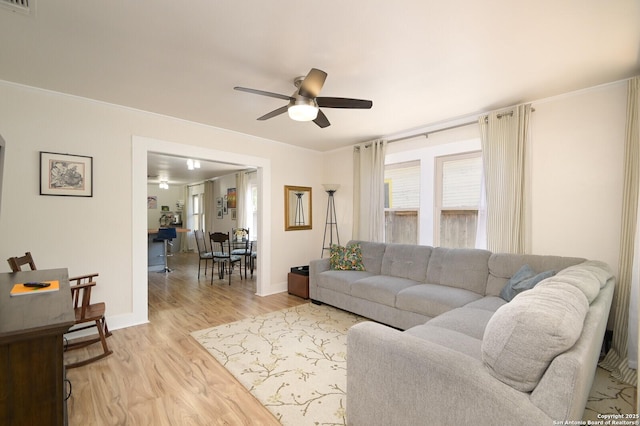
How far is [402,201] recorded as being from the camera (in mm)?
4371

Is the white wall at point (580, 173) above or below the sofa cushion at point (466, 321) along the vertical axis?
above

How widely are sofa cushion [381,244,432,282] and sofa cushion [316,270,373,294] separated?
307 mm

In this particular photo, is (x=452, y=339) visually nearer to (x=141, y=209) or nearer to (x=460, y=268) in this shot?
(x=460, y=268)

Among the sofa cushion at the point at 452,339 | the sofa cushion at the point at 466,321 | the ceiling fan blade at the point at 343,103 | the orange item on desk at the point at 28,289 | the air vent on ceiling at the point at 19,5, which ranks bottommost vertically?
the sofa cushion at the point at 466,321

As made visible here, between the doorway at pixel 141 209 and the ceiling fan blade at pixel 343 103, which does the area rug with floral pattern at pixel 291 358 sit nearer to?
the doorway at pixel 141 209

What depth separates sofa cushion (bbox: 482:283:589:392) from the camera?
3.39ft

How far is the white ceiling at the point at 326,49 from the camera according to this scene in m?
1.68

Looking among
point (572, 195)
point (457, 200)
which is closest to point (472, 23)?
→ point (572, 195)

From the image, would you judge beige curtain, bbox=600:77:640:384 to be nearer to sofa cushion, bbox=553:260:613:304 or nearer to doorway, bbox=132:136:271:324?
sofa cushion, bbox=553:260:613:304

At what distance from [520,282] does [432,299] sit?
78 centimetres

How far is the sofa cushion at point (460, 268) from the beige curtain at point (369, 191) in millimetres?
1100

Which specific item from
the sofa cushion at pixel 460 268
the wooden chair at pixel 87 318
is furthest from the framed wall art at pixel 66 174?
the sofa cushion at pixel 460 268

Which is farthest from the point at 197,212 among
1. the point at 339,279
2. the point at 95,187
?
the point at 339,279

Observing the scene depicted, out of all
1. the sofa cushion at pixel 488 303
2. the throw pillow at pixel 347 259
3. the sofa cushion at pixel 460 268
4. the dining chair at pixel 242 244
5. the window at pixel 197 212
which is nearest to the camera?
the sofa cushion at pixel 488 303
